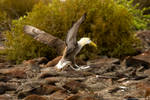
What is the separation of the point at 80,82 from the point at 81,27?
3.57 metres

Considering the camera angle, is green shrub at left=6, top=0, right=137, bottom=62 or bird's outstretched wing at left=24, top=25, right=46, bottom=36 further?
green shrub at left=6, top=0, right=137, bottom=62

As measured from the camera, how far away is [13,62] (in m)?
8.14

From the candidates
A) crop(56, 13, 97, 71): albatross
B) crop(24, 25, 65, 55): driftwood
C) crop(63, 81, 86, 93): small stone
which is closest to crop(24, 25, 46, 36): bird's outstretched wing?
crop(24, 25, 65, 55): driftwood

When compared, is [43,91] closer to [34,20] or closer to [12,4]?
[34,20]

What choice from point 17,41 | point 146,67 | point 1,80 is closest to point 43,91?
point 1,80

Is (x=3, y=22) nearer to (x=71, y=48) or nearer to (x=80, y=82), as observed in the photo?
(x=71, y=48)

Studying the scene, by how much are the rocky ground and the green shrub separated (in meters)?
1.05

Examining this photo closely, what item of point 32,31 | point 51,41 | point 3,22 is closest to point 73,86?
point 51,41

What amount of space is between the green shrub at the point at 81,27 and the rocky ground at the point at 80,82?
105 cm

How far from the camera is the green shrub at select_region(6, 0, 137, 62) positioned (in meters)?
8.43

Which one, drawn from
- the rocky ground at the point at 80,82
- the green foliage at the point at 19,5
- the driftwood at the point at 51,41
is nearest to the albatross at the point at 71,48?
the rocky ground at the point at 80,82

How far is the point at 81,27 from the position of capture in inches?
351

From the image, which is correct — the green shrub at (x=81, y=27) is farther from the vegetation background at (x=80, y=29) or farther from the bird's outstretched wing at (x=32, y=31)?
the bird's outstretched wing at (x=32, y=31)

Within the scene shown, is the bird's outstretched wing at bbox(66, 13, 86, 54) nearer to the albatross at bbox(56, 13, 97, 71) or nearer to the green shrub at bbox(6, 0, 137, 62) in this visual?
the albatross at bbox(56, 13, 97, 71)
